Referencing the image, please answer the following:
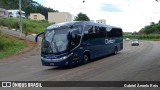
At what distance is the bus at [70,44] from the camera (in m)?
22.1

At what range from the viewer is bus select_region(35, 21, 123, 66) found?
2209 centimetres

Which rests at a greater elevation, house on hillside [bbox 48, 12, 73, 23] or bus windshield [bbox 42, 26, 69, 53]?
house on hillside [bbox 48, 12, 73, 23]

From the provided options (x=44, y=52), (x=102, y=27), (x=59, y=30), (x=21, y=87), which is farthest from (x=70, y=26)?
(x=21, y=87)

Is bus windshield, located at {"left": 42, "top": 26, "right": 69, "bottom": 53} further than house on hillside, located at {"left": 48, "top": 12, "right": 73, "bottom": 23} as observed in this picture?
No

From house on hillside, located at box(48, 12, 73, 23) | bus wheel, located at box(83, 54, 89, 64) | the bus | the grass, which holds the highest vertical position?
house on hillside, located at box(48, 12, 73, 23)

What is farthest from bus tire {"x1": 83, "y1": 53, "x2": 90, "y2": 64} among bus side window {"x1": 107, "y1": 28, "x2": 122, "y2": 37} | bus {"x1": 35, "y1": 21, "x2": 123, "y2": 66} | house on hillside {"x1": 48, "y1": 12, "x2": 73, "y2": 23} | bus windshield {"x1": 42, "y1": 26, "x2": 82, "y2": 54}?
house on hillside {"x1": 48, "y1": 12, "x2": 73, "y2": 23}

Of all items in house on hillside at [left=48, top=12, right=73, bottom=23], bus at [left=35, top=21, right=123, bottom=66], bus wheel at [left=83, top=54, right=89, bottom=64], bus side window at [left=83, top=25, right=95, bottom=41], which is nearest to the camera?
bus at [left=35, top=21, right=123, bottom=66]

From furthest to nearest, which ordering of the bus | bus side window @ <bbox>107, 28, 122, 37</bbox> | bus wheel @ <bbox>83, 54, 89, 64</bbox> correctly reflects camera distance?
1. bus side window @ <bbox>107, 28, 122, 37</bbox>
2. bus wheel @ <bbox>83, 54, 89, 64</bbox>
3. the bus

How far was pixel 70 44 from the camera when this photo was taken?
73.4ft

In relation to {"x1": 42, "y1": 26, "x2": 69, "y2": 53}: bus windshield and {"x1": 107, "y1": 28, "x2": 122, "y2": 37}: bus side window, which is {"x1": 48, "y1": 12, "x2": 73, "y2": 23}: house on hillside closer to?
{"x1": 107, "y1": 28, "x2": 122, "y2": 37}: bus side window

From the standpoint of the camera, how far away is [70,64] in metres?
22.4

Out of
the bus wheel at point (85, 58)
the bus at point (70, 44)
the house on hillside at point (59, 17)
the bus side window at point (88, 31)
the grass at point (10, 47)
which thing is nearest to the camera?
the bus at point (70, 44)

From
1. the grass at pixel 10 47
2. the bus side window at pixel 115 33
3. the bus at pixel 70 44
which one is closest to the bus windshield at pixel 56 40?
the bus at pixel 70 44

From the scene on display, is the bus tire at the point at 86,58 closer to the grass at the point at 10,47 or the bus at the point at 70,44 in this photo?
the bus at the point at 70,44
